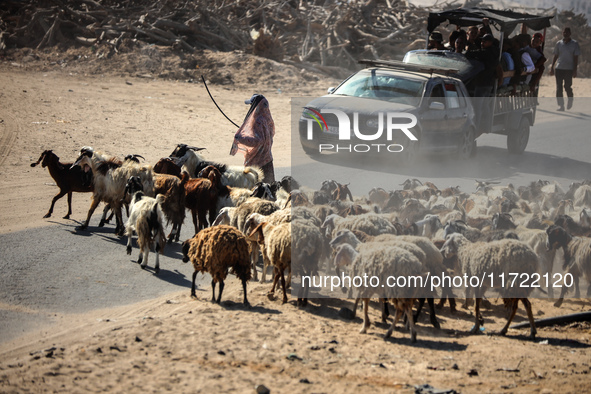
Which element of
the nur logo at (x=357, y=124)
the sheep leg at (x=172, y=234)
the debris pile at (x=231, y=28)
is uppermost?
the debris pile at (x=231, y=28)

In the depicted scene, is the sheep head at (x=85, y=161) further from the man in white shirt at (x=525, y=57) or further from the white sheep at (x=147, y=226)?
the man in white shirt at (x=525, y=57)

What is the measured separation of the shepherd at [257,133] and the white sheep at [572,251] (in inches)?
196

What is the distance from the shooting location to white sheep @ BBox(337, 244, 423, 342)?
275 inches

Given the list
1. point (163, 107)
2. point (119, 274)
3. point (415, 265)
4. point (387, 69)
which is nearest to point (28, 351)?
point (119, 274)

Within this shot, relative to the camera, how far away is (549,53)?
30422 millimetres

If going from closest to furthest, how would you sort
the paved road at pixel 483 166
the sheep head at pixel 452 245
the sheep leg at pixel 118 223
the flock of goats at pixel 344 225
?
1. the flock of goats at pixel 344 225
2. the sheep head at pixel 452 245
3. the sheep leg at pixel 118 223
4. the paved road at pixel 483 166

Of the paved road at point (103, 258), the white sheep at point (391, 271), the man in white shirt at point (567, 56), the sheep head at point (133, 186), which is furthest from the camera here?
the man in white shirt at point (567, 56)

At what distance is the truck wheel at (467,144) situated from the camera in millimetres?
14766

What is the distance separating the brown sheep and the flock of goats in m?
0.01

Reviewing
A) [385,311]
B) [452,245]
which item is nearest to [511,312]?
[452,245]

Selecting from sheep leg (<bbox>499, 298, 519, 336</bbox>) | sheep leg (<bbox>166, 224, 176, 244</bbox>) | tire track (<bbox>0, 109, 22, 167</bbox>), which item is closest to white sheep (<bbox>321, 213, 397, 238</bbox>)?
sheep leg (<bbox>499, 298, 519, 336</bbox>)

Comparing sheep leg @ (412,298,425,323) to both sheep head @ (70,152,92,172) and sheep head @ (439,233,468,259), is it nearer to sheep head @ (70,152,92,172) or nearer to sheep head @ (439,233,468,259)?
sheep head @ (439,233,468,259)

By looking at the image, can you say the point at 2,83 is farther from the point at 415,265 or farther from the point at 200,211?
the point at 415,265

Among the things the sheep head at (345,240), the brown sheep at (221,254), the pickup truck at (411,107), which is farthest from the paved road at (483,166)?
the brown sheep at (221,254)
